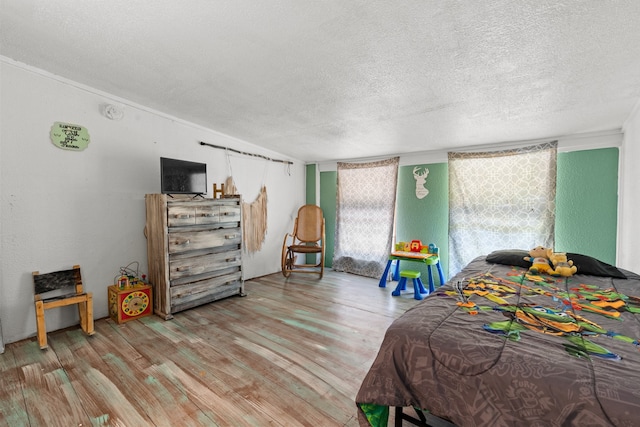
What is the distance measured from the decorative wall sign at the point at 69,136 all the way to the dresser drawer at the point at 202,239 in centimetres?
123

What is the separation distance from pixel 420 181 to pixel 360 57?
8.58ft

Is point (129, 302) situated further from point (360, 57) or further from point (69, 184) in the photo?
point (360, 57)

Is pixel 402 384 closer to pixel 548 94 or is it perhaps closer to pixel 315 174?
pixel 548 94

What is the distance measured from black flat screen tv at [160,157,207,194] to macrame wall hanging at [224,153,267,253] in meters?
0.65

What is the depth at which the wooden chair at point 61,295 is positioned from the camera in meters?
2.22

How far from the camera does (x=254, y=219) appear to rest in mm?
4262

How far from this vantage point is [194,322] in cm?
272

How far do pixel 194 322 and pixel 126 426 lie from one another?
51.1 inches

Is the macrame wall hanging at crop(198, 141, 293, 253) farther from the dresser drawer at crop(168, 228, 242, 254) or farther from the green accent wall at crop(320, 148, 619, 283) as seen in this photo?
the green accent wall at crop(320, 148, 619, 283)

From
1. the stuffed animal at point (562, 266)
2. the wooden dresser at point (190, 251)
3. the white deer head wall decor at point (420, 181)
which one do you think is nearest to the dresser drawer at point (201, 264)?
the wooden dresser at point (190, 251)

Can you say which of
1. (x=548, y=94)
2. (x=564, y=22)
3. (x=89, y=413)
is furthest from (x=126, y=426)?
(x=548, y=94)

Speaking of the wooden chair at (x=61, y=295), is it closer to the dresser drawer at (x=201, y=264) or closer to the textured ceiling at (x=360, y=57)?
the dresser drawer at (x=201, y=264)

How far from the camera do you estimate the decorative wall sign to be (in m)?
2.51

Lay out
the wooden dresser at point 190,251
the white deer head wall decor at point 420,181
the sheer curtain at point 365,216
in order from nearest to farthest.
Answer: the wooden dresser at point 190,251 < the white deer head wall decor at point 420,181 < the sheer curtain at point 365,216
